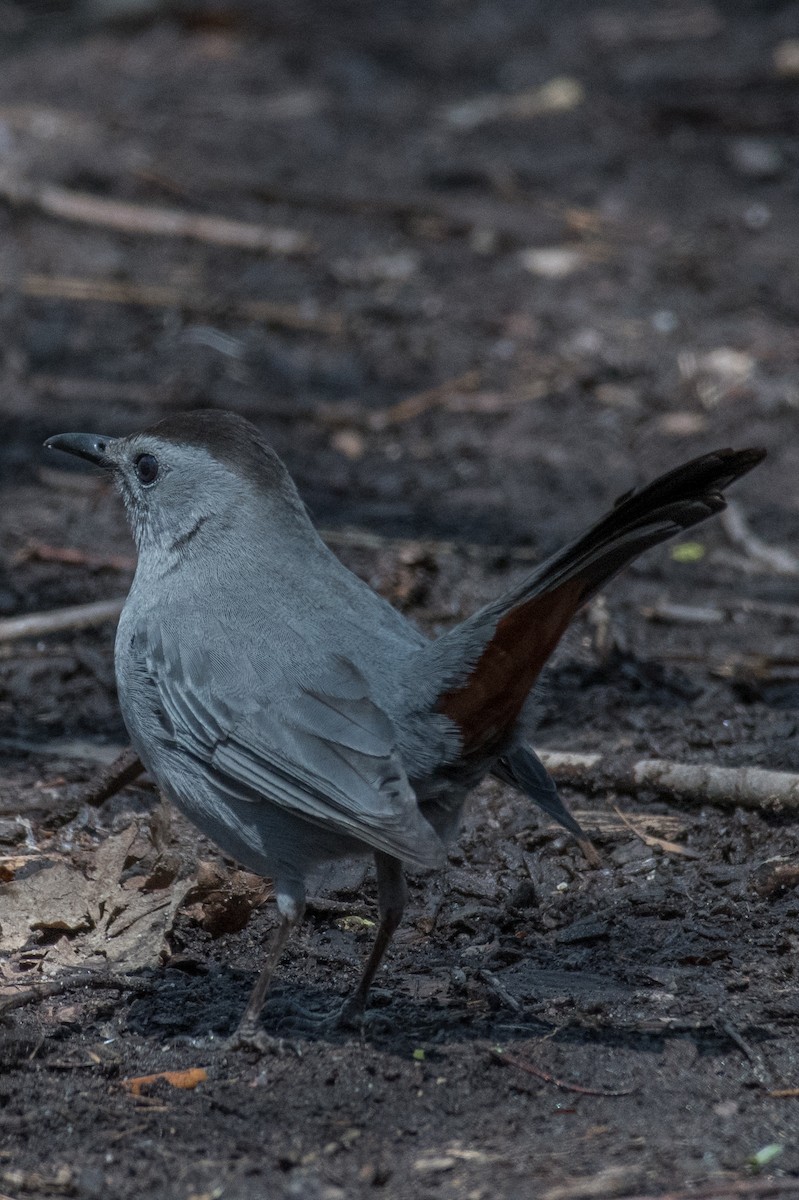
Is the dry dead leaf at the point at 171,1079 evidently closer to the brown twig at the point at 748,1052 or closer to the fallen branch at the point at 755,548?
the brown twig at the point at 748,1052

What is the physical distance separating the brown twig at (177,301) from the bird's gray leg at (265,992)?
5280 mm

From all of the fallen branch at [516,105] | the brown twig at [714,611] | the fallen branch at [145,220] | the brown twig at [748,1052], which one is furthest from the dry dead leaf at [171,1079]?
the fallen branch at [516,105]

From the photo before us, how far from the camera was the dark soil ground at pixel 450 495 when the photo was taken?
132 inches

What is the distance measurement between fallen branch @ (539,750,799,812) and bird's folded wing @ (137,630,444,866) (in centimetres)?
131

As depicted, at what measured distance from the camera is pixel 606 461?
7.39 m

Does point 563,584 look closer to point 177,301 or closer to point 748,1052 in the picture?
point 748,1052

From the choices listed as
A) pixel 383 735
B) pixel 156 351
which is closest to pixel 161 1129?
pixel 383 735

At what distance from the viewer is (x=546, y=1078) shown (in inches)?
136

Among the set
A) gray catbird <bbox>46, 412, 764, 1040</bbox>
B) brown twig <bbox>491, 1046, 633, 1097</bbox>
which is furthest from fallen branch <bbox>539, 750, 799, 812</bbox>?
brown twig <bbox>491, 1046, 633, 1097</bbox>

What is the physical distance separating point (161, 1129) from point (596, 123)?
9.19m

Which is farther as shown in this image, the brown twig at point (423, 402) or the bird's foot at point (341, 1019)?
the brown twig at point (423, 402)

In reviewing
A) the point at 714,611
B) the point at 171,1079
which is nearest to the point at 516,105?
the point at 714,611

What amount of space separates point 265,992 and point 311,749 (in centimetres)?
63

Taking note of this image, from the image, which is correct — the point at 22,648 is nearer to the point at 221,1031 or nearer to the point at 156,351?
the point at 221,1031
